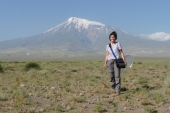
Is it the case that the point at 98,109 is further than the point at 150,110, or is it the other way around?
the point at 98,109

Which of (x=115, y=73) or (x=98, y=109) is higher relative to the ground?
(x=115, y=73)

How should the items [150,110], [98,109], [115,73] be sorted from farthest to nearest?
[115,73]
[98,109]
[150,110]

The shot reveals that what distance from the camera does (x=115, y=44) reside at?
34.6ft

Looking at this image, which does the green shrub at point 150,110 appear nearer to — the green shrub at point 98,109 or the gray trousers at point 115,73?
the green shrub at point 98,109

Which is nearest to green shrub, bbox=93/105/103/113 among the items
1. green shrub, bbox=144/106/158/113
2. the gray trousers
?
green shrub, bbox=144/106/158/113

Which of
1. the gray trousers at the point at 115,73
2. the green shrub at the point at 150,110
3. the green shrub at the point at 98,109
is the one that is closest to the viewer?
the green shrub at the point at 150,110

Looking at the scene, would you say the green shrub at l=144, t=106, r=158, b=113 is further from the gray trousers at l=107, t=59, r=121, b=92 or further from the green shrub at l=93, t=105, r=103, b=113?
the gray trousers at l=107, t=59, r=121, b=92

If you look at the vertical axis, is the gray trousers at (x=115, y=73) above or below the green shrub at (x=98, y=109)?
above

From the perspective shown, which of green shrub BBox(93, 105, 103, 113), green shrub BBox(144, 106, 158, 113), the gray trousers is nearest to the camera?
green shrub BBox(144, 106, 158, 113)

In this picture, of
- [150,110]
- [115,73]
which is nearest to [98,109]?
[150,110]

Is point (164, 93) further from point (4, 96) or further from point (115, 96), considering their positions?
point (4, 96)

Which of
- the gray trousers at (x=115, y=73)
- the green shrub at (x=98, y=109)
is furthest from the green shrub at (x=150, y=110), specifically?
Result: the gray trousers at (x=115, y=73)

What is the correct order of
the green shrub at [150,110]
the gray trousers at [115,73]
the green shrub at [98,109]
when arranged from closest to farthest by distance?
the green shrub at [150,110], the green shrub at [98,109], the gray trousers at [115,73]

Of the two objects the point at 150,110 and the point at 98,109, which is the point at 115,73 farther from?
the point at 150,110
